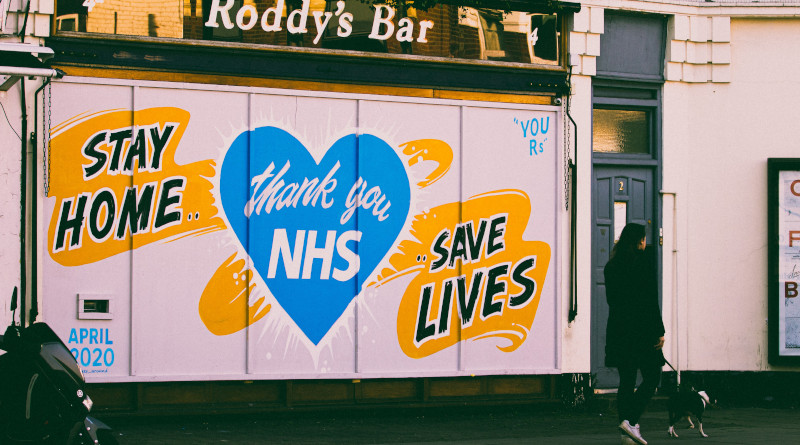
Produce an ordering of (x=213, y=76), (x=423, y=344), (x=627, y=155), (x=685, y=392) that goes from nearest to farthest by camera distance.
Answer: (x=685, y=392), (x=213, y=76), (x=423, y=344), (x=627, y=155)

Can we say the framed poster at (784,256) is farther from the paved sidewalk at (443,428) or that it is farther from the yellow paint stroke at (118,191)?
the yellow paint stroke at (118,191)

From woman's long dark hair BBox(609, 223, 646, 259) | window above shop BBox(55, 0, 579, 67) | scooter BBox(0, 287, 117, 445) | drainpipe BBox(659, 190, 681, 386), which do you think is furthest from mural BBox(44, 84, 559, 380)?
scooter BBox(0, 287, 117, 445)

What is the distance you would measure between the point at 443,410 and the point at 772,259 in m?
4.25

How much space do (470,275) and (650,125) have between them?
2.91 m

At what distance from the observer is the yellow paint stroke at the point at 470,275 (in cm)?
1134

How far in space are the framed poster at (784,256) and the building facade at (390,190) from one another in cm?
4

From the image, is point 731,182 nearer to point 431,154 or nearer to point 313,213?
point 431,154

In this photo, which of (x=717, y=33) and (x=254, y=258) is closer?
(x=254, y=258)

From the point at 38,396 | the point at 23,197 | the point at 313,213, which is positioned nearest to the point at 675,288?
the point at 313,213

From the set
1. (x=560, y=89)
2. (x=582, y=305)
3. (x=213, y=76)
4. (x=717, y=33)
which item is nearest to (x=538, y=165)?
(x=560, y=89)

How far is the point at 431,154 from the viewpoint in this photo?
Result: 11.4m

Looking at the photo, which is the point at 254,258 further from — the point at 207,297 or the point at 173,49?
the point at 173,49

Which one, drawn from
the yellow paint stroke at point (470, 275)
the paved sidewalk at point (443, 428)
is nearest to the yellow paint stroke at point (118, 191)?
the paved sidewalk at point (443, 428)

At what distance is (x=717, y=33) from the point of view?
12664 millimetres
